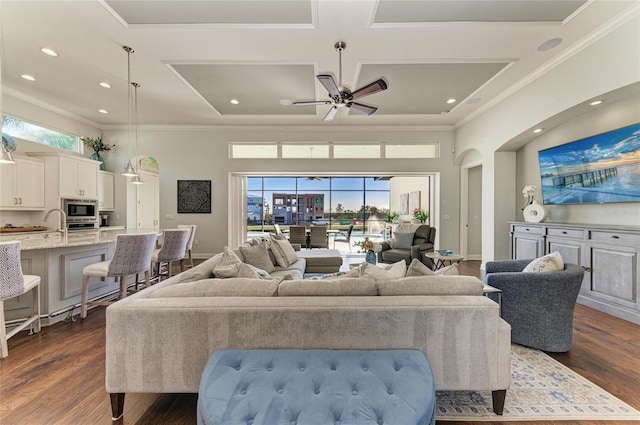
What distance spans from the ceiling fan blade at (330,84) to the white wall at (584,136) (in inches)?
145

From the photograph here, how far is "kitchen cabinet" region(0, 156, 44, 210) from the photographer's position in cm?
427

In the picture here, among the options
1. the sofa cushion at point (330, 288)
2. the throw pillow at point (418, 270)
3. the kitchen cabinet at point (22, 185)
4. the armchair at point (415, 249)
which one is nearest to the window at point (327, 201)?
the armchair at point (415, 249)

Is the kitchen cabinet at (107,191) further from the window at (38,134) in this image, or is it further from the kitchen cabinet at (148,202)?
the window at (38,134)

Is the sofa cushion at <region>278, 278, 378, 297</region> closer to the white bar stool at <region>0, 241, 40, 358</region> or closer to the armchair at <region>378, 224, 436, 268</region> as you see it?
the white bar stool at <region>0, 241, 40, 358</region>

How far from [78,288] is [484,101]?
23.5ft

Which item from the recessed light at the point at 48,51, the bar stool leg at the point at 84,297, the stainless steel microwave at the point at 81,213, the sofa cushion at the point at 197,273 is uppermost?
Answer: the recessed light at the point at 48,51

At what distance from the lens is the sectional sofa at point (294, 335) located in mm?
1506

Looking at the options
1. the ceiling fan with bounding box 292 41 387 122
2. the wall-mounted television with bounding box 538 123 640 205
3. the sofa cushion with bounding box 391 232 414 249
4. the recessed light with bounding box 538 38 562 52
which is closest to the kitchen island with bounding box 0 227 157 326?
the ceiling fan with bounding box 292 41 387 122

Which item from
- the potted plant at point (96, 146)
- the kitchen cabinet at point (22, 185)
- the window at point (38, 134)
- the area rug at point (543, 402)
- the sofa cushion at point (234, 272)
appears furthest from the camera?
the potted plant at point (96, 146)

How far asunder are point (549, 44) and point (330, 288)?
420cm

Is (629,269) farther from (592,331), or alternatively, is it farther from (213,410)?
(213,410)

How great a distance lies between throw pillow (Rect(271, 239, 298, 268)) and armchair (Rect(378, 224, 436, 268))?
7.17 feet

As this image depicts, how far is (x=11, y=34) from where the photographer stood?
10.5 ft

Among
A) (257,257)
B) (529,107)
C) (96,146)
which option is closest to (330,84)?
(257,257)
